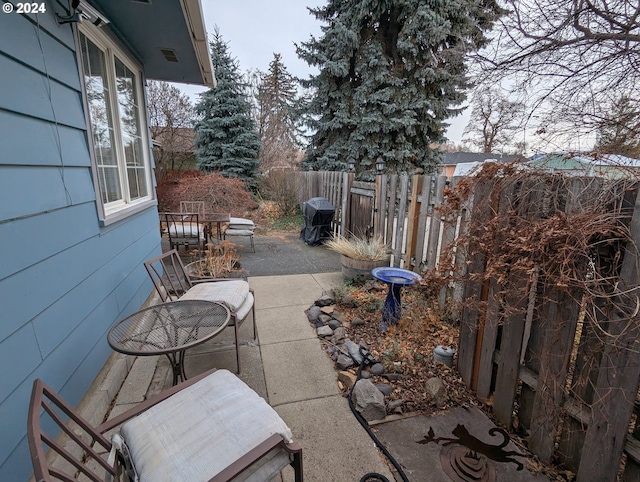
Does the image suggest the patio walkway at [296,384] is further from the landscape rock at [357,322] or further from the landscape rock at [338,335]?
the landscape rock at [357,322]

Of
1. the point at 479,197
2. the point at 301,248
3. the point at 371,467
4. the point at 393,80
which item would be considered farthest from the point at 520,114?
the point at 393,80

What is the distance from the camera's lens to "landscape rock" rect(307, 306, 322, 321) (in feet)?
10.5

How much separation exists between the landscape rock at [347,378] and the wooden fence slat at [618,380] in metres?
1.28

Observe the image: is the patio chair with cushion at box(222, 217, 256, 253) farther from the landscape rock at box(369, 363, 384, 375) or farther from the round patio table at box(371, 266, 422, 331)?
the landscape rock at box(369, 363, 384, 375)

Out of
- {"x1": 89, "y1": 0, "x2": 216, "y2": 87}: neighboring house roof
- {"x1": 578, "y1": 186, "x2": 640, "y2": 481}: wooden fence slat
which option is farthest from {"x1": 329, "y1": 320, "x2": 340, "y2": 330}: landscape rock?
{"x1": 89, "y1": 0, "x2": 216, "y2": 87}: neighboring house roof

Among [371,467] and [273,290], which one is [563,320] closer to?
[371,467]

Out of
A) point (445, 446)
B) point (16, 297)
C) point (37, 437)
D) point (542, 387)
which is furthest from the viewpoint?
point (445, 446)

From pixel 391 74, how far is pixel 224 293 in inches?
386

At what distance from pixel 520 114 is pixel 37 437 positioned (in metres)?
5.97

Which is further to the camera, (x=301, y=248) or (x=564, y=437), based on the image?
(x=301, y=248)

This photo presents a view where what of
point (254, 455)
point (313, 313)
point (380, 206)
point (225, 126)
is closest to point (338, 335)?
point (313, 313)

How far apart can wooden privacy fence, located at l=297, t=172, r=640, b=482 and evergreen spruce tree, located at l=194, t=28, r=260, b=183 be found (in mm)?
10270

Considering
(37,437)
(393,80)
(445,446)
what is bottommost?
(445,446)

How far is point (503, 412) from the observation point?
74.8 inches
